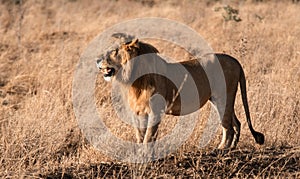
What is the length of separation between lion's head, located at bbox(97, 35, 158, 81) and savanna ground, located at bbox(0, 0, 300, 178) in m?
0.83

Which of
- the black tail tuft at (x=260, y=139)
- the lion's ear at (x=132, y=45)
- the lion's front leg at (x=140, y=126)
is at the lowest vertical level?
the black tail tuft at (x=260, y=139)

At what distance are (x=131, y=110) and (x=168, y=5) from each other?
14.4m

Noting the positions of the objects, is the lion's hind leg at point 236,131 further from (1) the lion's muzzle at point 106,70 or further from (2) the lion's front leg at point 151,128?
(1) the lion's muzzle at point 106,70

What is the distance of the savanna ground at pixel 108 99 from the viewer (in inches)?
189

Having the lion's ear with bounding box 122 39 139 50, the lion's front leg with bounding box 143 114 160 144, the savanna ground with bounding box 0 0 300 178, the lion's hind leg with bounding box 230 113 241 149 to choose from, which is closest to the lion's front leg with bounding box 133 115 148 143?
the lion's front leg with bounding box 143 114 160 144

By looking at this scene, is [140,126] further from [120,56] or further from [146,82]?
[120,56]

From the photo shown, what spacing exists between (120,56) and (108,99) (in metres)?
2.66

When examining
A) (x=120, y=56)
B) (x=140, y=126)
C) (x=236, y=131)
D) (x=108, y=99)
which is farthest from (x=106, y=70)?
(x=108, y=99)

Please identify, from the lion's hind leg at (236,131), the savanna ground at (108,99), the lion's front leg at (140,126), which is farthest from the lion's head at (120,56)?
the lion's hind leg at (236,131)

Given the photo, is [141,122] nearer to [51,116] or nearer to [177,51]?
[51,116]

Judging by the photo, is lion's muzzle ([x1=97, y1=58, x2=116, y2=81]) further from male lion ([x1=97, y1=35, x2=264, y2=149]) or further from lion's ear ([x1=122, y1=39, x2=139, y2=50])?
lion's ear ([x1=122, y1=39, x2=139, y2=50])

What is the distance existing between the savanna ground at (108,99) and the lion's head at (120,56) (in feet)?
2.72

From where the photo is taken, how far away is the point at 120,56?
5.18 metres

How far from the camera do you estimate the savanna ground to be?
15.7ft
